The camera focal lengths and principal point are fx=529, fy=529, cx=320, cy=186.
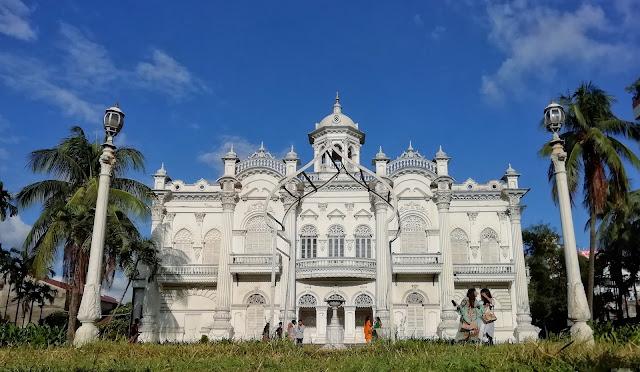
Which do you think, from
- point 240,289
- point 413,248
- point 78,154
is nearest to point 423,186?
point 413,248

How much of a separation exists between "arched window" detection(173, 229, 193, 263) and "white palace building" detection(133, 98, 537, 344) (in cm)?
6

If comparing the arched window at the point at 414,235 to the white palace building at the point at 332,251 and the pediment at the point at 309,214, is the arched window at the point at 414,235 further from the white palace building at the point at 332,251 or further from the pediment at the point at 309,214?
the pediment at the point at 309,214

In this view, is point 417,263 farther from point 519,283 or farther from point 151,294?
point 151,294

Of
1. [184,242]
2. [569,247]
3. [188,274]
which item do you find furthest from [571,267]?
[184,242]

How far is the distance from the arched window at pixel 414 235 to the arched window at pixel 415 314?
241 centimetres

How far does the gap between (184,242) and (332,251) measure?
8360 mm

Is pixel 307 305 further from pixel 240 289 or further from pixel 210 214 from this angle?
pixel 210 214

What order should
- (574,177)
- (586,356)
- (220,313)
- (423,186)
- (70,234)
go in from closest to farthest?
(586,356) → (70,234) → (574,177) → (220,313) → (423,186)

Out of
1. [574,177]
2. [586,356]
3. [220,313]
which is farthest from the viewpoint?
[220,313]

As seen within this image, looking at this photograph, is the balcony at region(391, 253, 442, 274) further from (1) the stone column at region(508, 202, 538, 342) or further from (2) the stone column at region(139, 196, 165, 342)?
(2) the stone column at region(139, 196, 165, 342)

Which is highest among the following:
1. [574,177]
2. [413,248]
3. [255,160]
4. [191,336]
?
[255,160]

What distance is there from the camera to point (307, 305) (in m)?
27.6

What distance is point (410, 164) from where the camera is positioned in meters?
29.9

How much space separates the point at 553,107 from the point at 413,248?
645 inches
